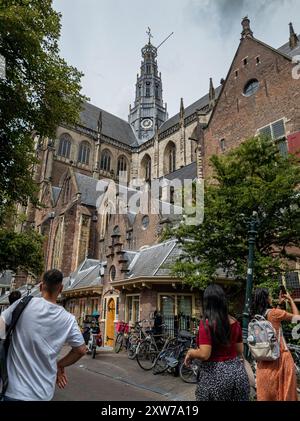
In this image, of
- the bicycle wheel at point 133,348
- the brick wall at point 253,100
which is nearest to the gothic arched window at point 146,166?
the brick wall at point 253,100

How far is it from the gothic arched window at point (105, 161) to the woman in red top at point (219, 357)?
49966 mm

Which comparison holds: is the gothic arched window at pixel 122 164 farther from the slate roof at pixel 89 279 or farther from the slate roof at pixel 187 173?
the slate roof at pixel 89 279

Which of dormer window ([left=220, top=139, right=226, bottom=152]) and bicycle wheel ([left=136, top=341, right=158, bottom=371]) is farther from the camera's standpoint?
dormer window ([left=220, top=139, right=226, bottom=152])

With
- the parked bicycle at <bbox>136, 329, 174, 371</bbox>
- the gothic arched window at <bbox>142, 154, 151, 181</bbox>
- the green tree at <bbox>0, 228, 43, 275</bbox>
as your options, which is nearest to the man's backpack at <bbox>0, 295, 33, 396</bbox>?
the parked bicycle at <bbox>136, 329, 174, 371</bbox>

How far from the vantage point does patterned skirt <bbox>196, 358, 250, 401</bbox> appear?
275cm

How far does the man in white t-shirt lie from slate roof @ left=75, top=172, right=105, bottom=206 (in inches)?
1154

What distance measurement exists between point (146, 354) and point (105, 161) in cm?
4492

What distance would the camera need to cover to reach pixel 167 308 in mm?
13477

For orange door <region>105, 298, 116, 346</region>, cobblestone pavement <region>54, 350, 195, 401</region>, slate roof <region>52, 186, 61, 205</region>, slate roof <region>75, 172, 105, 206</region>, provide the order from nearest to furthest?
cobblestone pavement <region>54, 350, 195, 401</region> → orange door <region>105, 298, 116, 346</region> → slate roof <region>75, 172, 105, 206</region> → slate roof <region>52, 186, 61, 205</region>

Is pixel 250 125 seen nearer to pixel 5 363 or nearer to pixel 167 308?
pixel 167 308

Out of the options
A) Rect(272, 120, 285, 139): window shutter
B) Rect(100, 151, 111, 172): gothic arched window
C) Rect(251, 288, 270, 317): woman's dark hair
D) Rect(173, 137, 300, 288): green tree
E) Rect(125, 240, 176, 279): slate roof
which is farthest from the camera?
Rect(100, 151, 111, 172): gothic arched window

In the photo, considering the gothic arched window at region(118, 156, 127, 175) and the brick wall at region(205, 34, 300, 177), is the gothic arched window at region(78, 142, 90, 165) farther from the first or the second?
the brick wall at region(205, 34, 300, 177)

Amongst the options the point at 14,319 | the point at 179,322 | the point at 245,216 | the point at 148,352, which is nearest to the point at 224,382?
the point at 14,319
